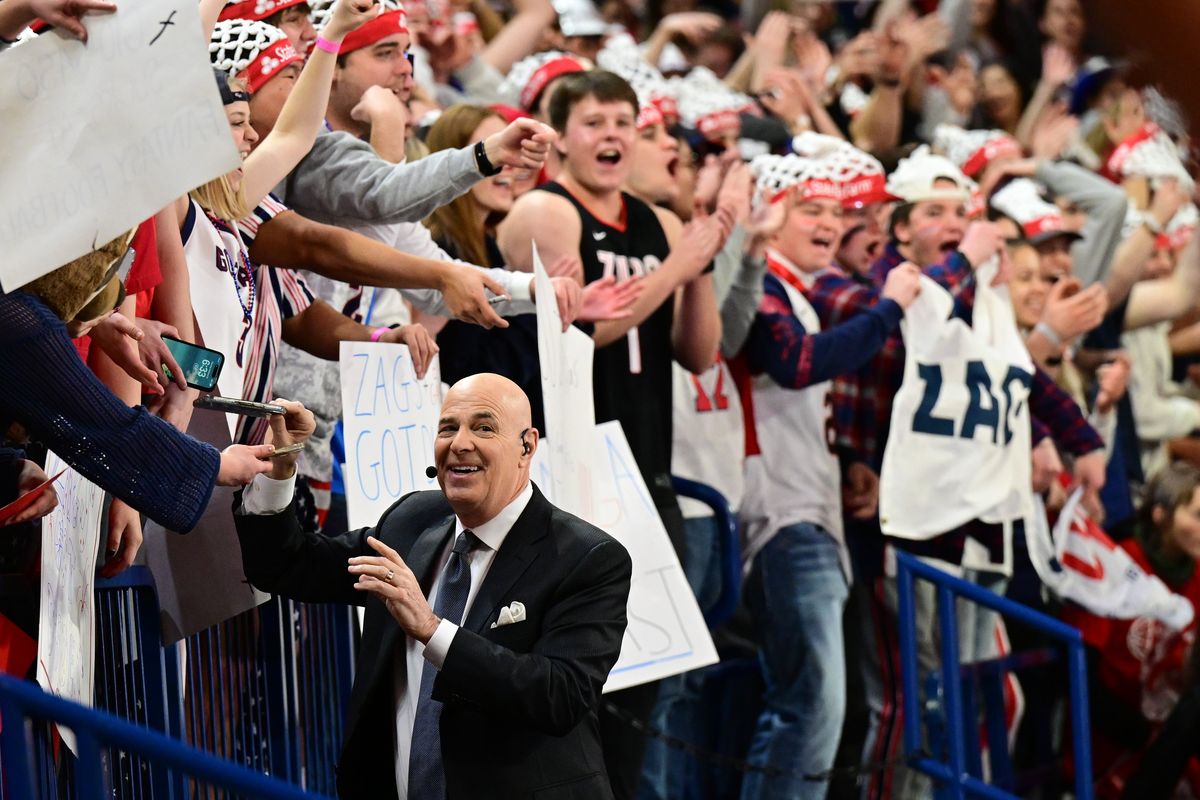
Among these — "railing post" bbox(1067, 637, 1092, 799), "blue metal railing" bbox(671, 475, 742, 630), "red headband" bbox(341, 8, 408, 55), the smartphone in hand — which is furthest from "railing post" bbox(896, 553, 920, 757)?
the smartphone in hand

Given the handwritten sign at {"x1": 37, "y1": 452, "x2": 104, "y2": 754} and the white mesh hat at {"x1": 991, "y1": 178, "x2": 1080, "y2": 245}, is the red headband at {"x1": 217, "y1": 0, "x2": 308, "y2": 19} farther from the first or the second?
the white mesh hat at {"x1": 991, "y1": 178, "x2": 1080, "y2": 245}

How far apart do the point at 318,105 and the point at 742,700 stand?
2.84 meters

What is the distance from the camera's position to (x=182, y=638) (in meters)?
3.07

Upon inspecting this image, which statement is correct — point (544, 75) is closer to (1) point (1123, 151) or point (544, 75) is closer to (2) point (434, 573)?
(2) point (434, 573)

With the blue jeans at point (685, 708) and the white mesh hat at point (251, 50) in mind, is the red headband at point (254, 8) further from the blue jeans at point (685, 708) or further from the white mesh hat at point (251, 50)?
the blue jeans at point (685, 708)

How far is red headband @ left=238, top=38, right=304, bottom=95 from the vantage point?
3412 millimetres

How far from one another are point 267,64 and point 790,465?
8.05 feet

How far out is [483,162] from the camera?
11.4 ft

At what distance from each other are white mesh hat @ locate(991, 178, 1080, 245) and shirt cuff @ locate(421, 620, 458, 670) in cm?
467

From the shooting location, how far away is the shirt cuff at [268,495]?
2.77 meters

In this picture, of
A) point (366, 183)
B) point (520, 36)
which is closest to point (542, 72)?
point (366, 183)

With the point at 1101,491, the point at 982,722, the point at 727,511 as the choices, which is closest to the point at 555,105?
the point at 727,511

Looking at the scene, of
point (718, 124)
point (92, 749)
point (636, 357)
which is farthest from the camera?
point (718, 124)

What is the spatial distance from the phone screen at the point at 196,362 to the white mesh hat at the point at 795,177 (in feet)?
9.55
